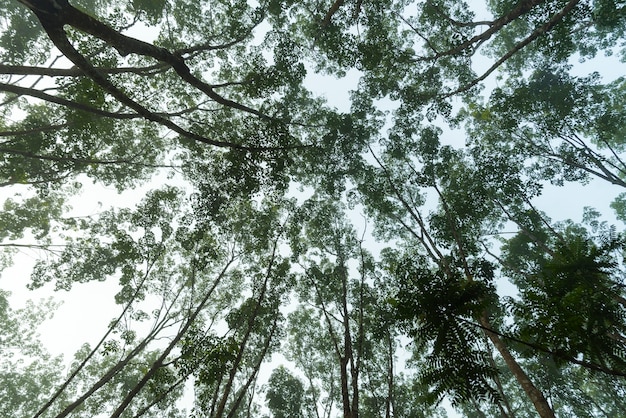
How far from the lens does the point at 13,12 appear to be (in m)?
12.6

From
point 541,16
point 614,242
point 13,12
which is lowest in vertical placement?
point 614,242

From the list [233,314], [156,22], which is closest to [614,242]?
[233,314]

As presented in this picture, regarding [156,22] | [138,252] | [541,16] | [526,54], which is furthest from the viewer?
[526,54]

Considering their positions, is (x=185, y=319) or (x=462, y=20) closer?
(x=462, y=20)

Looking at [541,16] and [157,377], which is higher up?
[541,16]

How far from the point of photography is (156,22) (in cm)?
1105

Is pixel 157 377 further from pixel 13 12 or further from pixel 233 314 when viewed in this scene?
pixel 13 12

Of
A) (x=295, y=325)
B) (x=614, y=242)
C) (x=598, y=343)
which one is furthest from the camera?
(x=295, y=325)

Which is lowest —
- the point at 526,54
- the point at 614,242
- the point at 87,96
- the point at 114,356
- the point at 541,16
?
the point at 614,242

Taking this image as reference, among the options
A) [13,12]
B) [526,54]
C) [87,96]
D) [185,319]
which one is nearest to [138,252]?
[185,319]

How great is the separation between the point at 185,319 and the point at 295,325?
226 inches

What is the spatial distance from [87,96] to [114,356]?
54.9 ft

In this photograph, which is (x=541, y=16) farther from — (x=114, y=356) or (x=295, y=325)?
(x=114, y=356)

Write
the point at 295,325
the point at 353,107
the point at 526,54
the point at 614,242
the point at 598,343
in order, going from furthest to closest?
the point at 295,325 < the point at 526,54 < the point at 353,107 < the point at 614,242 < the point at 598,343
